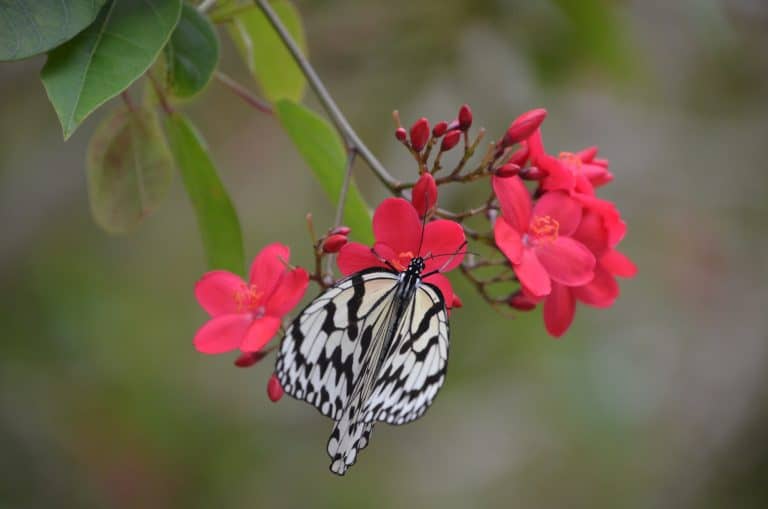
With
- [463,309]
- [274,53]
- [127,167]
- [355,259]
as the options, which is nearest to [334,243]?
[355,259]

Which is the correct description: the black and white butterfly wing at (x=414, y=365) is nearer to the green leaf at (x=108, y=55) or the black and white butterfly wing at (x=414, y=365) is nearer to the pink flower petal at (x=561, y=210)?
the pink flower petal at (x=561, y=210)

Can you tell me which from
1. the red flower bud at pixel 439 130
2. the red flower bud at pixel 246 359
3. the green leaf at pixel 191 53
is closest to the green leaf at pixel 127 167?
the green leaf at pixel 191 53

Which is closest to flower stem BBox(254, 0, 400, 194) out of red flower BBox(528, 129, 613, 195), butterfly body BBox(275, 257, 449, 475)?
butterfly body BBox(275, 257, 449, 475)

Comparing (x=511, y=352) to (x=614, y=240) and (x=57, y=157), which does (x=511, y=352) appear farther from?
(x=614, y=240)

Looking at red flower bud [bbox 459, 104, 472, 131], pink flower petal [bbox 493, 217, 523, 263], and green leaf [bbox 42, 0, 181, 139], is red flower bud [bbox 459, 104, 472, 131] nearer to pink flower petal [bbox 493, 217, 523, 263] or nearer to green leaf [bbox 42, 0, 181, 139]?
pink flower petal [bbox 493, 217, 523, 263]

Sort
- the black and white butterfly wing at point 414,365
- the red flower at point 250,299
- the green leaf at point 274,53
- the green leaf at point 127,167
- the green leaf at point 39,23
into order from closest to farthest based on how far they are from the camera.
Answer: the green leaf at point 39,23, the black and white butterfly wing at point 414,365, the red flower at point 250,299, the green leaf at point 127,167, the green leaf at point 274,53
